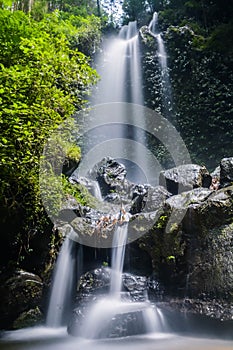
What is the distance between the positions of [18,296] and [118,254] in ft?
6.18

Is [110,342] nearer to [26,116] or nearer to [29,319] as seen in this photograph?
[29,319]

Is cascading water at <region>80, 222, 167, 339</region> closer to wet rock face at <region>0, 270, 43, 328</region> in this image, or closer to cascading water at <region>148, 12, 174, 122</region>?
wet rock face at <region>0, 270, 43, 328</region>

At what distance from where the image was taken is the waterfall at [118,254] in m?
5.58

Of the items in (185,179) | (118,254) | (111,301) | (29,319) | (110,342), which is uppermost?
(185,179)

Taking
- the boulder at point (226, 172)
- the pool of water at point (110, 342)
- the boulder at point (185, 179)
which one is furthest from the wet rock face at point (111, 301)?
the boulder at point (185, 179)

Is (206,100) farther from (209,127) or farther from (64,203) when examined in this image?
(64,203)

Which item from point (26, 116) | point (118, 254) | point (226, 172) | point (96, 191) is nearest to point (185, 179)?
point (226, 172)

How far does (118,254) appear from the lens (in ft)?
19.4

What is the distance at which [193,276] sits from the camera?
4.68m

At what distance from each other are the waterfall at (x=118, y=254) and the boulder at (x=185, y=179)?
81.0 inches

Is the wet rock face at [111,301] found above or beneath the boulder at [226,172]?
beneath

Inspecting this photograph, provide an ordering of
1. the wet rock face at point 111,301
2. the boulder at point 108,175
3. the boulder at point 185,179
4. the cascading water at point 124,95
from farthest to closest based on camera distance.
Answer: the cascading water at point 124,95, the boulder at point 108,175, the boulder at point 185,179, the wet rock face at point 111,301

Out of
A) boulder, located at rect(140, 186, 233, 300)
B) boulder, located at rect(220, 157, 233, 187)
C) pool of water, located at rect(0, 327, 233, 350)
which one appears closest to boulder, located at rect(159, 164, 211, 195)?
boulder, located at rect(220, 157, 233, 187)

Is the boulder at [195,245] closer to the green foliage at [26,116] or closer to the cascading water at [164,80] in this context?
the green foliage at [26,116]
